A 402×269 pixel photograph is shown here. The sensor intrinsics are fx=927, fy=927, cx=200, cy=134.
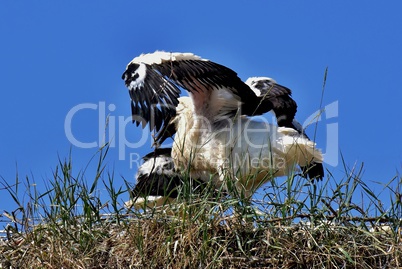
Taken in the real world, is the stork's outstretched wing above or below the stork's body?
above

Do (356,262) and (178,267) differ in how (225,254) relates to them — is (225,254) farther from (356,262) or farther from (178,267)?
(356,262)

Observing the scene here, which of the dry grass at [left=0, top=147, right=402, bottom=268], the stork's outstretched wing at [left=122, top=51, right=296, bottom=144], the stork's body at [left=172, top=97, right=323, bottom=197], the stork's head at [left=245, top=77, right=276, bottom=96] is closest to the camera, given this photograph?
the dry grass at [left=0, top=147, right=402, bottom=268]

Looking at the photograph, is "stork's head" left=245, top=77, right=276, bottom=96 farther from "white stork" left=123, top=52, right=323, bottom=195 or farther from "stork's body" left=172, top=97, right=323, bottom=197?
"stork's body" left=172, top=97, right=323, bottom=197

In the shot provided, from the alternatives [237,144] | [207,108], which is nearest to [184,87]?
[207,108]

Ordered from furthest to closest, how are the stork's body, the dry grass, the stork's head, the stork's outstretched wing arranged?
the stork's head
the stork's body
the stork's outstretched wing
the dry grass

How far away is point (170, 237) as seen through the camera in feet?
14.5

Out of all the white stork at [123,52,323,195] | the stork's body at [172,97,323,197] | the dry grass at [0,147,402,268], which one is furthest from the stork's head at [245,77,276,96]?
the dry grass at [0,147,402,268]

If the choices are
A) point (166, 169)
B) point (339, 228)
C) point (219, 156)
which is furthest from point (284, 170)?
point (339, 228)

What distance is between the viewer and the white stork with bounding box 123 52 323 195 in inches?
246

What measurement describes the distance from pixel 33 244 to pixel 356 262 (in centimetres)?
160

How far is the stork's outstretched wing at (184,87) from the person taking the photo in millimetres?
6230

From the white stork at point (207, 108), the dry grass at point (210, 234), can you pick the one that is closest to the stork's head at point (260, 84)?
the white stork at point (207, 108)

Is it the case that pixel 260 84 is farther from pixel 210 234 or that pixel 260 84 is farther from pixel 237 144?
pixel 210 234

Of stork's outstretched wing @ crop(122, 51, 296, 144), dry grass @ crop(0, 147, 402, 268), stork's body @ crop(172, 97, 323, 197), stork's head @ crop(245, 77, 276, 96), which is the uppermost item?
stork's head @ crop(245, 77, 276, 96)
